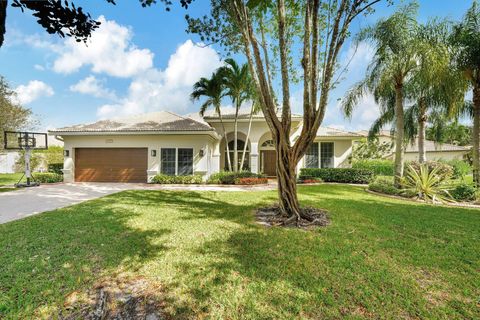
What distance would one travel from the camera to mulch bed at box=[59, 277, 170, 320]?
2639 mm

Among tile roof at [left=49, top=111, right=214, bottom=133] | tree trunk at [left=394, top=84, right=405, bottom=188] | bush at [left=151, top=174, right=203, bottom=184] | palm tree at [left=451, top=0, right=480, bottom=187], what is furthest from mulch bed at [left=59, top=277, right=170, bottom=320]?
palm tree at [left=451, top=0, right=480, bottom=187]

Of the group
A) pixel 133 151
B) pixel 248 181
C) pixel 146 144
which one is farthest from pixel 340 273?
pixel 133 151

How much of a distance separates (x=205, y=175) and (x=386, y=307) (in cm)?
1298

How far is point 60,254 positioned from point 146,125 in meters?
12.5

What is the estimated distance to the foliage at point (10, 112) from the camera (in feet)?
53.8

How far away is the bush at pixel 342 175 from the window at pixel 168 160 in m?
9.32

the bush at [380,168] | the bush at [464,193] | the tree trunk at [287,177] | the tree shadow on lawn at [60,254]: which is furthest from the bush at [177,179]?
the bush at [380,168]

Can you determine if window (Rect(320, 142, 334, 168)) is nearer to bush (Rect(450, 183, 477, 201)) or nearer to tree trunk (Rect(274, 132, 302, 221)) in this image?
bush (Rect(450, 183, 477, 201))

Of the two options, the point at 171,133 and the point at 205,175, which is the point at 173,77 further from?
the point at 205,175

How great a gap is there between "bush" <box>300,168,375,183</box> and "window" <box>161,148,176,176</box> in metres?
9.32

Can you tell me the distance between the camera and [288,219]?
5.96 meters

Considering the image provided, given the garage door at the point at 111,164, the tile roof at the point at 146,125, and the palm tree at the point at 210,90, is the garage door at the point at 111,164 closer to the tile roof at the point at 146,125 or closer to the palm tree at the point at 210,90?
the tile roof at the point at 146,125

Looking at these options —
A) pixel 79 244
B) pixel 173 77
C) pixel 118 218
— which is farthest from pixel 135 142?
pixel 79 244

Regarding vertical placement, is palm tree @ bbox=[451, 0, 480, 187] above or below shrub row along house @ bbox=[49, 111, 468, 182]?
above
